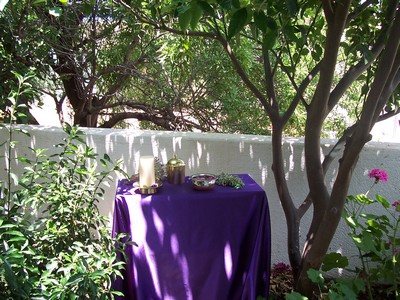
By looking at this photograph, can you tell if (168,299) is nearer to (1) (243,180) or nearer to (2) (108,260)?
(2) (108,260)

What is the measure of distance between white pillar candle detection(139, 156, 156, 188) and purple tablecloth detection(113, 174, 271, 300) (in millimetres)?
69

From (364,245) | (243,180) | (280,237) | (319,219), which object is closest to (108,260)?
(243,180)

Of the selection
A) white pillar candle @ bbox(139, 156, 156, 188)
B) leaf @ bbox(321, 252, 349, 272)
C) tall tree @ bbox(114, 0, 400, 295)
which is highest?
tall tree @ bbox(114, 0, 400, 295)

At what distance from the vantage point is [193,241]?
1999mm

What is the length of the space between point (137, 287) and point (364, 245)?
1.25m

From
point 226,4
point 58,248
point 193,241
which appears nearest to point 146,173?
point 193,241

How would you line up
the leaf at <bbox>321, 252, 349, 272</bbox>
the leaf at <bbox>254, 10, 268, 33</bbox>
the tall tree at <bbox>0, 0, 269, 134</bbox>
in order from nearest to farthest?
the leaf at <bbox>254, 10, 268, 33</bbox> < the leaf at <bbox>321, 252, 349, 272</bbox> < the tall tree at <bbox>0, 0, 269, 134</bbox>

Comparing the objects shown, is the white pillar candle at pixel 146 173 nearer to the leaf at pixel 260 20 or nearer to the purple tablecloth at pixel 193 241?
the purple tablecloth at pixel 193 241

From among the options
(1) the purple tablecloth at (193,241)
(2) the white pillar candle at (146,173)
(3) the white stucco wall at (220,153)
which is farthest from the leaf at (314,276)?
(2) the white pillar candle at (146,173)

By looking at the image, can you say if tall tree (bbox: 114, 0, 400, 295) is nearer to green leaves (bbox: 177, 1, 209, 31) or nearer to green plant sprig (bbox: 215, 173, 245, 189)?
green leaves (bbox: 177, 1, 209, 31)

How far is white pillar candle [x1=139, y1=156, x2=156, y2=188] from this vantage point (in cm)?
197

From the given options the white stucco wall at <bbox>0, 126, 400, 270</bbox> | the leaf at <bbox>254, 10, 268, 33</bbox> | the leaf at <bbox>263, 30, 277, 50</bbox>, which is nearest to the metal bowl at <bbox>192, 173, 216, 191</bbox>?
the white stucco wall at <bbox>0, 126, 400, 270</bbox>

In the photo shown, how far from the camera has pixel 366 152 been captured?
103 inches

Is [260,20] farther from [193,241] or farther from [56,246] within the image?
[56,246]
